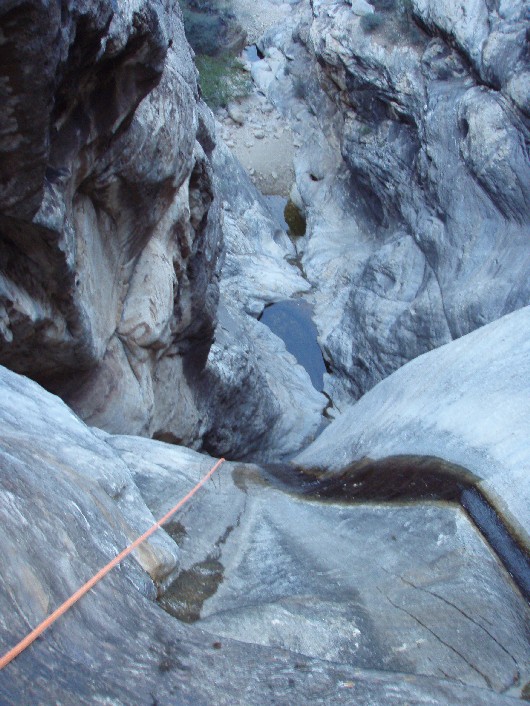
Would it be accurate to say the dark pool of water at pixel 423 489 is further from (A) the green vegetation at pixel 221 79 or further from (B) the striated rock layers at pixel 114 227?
(A) the green vegetation at pixel 221 79

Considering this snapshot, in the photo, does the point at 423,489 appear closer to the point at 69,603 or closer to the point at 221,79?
the point at 69,603

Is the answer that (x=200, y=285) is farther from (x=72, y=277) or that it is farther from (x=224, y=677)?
(x=224, y=677)

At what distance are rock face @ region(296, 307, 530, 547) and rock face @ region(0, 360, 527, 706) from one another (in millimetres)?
373

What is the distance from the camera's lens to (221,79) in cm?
2070

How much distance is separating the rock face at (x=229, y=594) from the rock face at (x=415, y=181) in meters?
7.71

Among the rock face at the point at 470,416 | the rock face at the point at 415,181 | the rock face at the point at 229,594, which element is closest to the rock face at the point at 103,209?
the rock face at the point at 229,594

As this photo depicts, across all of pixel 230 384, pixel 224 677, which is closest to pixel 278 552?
pixel 224 677

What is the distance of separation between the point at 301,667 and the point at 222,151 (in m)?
15.2

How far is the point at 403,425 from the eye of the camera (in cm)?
443

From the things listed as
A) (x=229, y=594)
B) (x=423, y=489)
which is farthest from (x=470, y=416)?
(x=229, y=594)

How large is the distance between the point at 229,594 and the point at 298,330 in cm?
1220

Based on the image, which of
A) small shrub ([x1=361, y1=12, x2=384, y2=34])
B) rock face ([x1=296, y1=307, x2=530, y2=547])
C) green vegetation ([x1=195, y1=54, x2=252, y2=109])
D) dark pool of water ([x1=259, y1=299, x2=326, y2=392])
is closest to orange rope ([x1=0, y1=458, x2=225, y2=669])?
rock face ([x1=296, y1=307, x2=530, y2=547])

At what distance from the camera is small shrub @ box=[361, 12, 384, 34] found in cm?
1378

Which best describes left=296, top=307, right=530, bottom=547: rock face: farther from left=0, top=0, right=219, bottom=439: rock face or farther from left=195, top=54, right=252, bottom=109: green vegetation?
left=195, top=54, right=252, bottom=109: green vegetation
